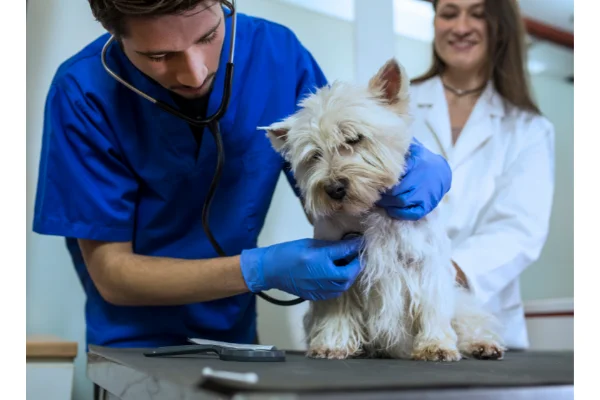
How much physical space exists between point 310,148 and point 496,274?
82cm

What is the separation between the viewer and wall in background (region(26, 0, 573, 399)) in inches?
56.3

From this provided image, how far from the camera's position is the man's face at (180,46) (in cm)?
104

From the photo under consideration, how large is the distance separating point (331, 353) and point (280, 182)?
2.33ft

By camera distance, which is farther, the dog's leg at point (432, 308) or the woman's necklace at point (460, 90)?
the woman's necklace at point (460, 90)

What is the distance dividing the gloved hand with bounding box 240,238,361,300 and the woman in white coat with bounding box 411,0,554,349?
66cm

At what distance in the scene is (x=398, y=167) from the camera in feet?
3.49

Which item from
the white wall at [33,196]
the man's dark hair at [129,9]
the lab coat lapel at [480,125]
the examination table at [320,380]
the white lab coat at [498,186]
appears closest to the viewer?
the examination table at [320,380]

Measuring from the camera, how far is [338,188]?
100 centimetres

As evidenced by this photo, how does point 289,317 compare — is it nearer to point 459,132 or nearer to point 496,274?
point 496,274

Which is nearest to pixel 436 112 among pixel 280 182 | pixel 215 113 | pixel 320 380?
pixel 280 182

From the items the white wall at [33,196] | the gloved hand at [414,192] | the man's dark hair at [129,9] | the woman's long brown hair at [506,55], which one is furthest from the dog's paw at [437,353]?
the woman's long brown hair at [506,55]

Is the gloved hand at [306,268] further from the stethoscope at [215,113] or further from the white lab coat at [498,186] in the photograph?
the white lab coat at [498,186]

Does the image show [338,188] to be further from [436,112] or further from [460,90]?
[460,90]
